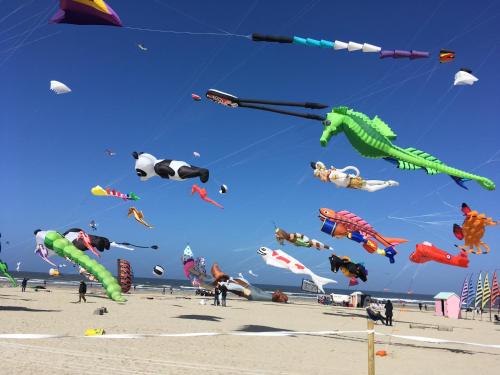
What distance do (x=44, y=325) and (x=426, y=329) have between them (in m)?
20.0

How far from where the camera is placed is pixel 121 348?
1120 cm

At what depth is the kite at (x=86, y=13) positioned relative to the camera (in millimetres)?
10781

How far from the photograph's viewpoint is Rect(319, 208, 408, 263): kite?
20.1 m

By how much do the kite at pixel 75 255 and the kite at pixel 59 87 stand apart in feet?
36.8

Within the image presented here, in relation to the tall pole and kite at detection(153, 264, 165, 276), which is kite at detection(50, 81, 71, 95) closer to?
the tall pole

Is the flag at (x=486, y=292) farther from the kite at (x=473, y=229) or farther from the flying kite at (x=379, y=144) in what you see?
the flying kite at (x=379, y=144)

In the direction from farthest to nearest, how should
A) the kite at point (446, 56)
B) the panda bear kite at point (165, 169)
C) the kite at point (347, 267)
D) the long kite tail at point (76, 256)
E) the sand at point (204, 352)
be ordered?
the kite at point (347, 267)
the long kite tail at point (76, 256)
the panda bear kite at point (165, 169)
the kite at point (446, 56)
the sand at point (204, 352)

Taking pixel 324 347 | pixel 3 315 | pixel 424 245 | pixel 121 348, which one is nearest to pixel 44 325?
pixel 3 315

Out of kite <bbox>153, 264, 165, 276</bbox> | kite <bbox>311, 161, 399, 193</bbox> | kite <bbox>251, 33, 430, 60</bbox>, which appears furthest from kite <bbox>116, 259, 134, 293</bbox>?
kite <bbox>251, 33, 430, 60</bbox>

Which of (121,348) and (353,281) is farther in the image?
(353,281)

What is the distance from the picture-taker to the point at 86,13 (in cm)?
1092

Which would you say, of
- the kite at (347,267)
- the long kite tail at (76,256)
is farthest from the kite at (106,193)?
the kite at (347,267)

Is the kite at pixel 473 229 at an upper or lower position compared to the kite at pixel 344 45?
lower

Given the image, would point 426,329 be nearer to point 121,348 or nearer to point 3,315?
point 121,348
